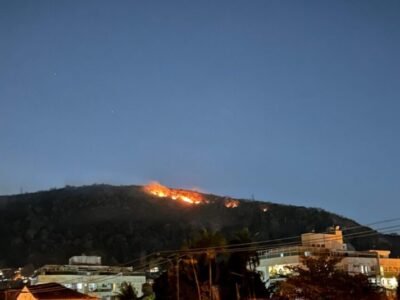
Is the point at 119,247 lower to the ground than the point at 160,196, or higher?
lower

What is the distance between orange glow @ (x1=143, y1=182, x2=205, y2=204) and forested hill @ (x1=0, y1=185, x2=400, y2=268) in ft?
13.5

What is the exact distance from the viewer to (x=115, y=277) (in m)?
78.4

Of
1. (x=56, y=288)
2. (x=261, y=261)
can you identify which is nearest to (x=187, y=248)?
(x=56, y=288)

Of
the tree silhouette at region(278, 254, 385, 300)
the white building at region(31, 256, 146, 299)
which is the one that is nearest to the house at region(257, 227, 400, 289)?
the white building at region(31, 256, 146, 299)

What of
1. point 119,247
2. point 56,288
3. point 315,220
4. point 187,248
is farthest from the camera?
point 315,220

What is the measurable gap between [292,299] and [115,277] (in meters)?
45.5

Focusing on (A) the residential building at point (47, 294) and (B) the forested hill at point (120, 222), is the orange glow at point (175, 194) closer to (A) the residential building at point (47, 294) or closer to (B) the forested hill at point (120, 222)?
(B) the forested hill at point (120, 222)

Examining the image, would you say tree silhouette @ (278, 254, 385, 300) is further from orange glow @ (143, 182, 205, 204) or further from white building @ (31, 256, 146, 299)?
orange glow @ (143, 182, 205, 204)

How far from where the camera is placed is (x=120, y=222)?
147000 millimetres

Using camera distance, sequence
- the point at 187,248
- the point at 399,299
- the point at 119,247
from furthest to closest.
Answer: the point at 119,247
the point at 187,248
the point at 399,299

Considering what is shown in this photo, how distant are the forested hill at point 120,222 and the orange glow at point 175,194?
161 inches

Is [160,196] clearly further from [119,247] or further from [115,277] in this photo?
[115,277]

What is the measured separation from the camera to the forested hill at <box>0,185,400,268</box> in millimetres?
122625

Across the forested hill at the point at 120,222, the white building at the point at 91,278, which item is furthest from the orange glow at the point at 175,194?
the white building at the point at 91,278
